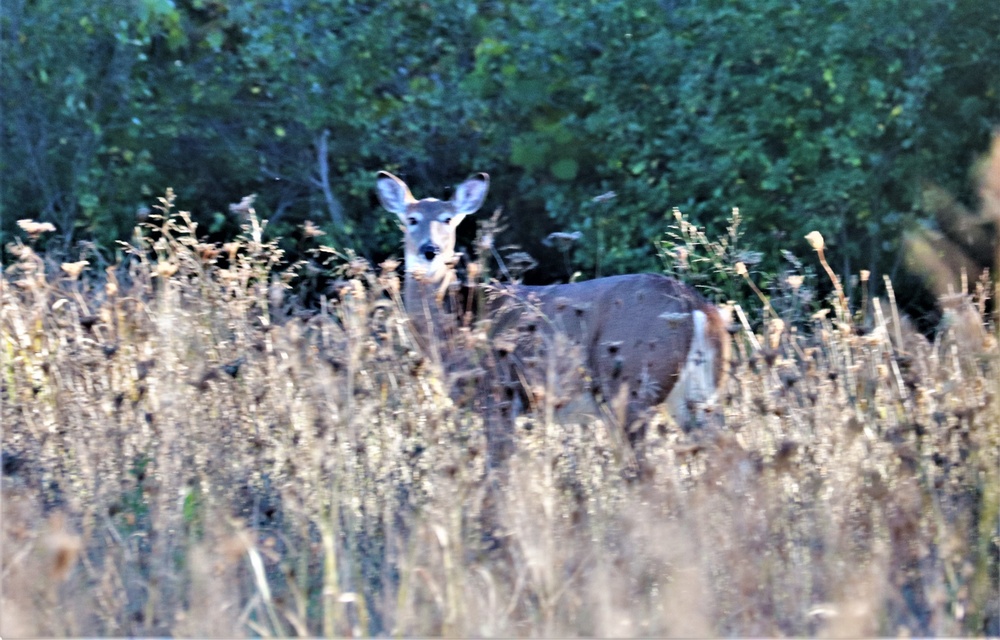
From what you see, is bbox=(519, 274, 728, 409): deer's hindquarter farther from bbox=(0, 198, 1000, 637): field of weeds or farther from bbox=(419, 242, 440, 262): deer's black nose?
bbox=(419, 242, 440, 262): deer's black nose

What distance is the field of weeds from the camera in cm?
354

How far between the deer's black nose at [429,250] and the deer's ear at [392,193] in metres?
0.67

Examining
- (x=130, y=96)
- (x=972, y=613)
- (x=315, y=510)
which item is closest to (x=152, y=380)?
(x=315, y=510)

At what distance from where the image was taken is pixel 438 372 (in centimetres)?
438

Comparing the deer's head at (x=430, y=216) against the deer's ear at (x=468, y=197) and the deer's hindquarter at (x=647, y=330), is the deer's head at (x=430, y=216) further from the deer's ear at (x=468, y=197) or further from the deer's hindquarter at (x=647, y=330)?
the deer's hindquarter at (x=647, y=330)

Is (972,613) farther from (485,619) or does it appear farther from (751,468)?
(485,619)

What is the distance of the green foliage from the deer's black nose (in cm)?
211

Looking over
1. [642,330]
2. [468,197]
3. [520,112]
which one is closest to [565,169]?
[520,112]

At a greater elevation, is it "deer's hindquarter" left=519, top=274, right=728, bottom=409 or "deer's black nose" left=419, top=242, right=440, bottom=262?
"deer's black nose" left=419, top=242, right=440, bottom=262

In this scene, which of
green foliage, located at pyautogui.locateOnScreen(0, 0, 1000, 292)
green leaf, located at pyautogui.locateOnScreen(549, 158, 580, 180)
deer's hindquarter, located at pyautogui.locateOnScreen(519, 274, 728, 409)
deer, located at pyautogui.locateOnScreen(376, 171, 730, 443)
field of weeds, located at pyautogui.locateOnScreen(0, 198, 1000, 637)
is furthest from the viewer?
green leaf, located at pyautogui.locateOnScreen(549, 158, 580, 180)

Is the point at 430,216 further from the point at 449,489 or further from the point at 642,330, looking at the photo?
the point at 449,489

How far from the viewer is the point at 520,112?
10164 mm

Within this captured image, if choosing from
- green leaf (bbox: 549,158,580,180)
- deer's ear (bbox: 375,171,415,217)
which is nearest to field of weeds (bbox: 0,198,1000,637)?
deer's ear (bbox: 375,171,415,217)

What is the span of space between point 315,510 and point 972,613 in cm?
220
